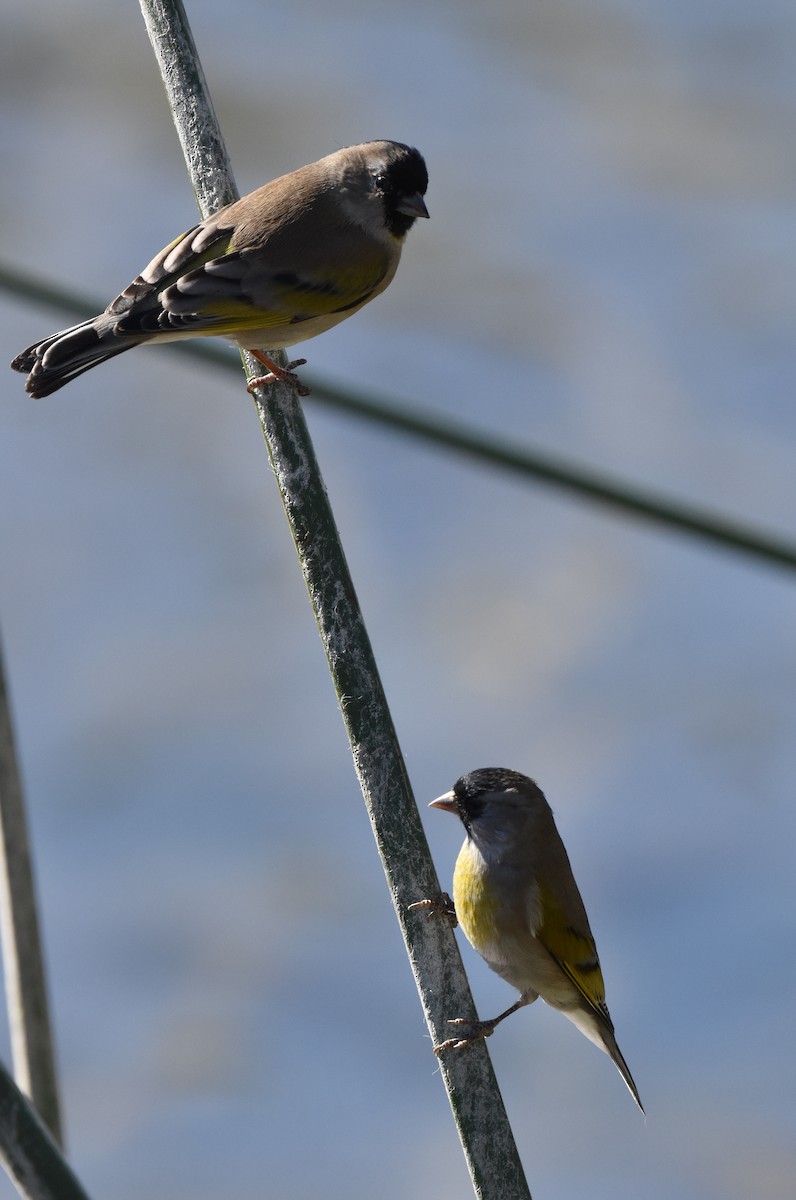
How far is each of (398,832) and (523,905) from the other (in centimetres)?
112

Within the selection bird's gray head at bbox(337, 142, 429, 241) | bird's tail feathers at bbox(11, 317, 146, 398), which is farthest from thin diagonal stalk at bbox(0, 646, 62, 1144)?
bird's gray head at bbox(337, 142, 429, 241)

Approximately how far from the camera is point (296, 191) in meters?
2.03

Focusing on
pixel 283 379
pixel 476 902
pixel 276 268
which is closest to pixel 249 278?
Answer: pixel 276 268

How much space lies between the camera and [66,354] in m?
1.53

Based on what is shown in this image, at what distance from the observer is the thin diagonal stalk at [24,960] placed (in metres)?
1.09

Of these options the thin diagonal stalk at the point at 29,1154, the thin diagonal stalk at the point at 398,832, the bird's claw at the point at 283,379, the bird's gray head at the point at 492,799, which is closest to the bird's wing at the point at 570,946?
the bird's gray head at the point at 492,799

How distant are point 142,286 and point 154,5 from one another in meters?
0.56

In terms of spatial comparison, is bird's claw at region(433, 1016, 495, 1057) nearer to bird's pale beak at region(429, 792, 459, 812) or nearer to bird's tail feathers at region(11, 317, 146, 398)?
bird's tail feathers at region(11, 317, 146, 398)

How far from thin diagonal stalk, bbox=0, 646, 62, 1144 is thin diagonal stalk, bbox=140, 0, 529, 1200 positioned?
35cm

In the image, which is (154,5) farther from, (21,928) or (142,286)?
(21,928)

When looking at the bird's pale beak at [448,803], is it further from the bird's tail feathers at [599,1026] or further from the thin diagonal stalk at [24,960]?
the thin diagonal stalk at [24,960]

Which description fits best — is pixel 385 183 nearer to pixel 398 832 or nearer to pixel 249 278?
pixel 249 278

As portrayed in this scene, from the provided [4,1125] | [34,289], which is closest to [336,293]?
[34,289]

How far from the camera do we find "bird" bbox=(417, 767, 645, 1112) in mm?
1971
